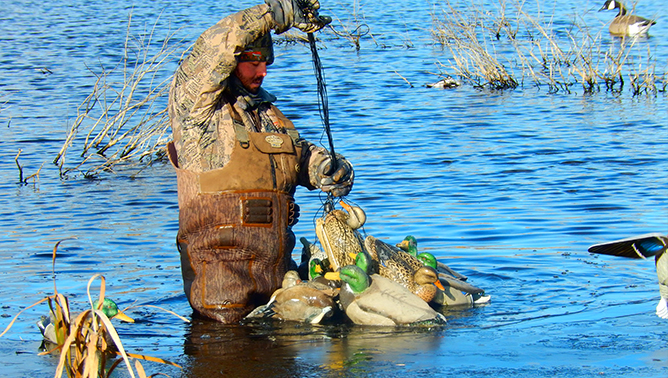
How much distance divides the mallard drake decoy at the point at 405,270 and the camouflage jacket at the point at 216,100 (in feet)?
2.04

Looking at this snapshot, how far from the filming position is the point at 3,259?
7.81m

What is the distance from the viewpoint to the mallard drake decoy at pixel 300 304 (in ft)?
20.1

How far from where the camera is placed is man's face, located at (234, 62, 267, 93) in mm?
6156

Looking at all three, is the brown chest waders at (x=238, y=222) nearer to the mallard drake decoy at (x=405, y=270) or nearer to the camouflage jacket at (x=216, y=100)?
the camouflage jacket at (x=216, y=100)

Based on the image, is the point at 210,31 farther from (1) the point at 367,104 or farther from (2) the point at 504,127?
(1) the point at 367,104

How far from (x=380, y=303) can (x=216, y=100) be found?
5.46 ft

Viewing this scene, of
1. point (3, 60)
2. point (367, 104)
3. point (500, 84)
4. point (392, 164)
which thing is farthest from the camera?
point (3, 60)

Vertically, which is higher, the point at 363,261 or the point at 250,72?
the point at 250,72

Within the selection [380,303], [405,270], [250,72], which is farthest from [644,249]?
[250,72]

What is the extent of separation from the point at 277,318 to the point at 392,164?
5.52 m

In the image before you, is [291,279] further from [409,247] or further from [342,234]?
[409,247]

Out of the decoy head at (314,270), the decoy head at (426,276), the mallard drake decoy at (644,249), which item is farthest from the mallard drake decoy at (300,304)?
the mallard drake decoy at (644,249)

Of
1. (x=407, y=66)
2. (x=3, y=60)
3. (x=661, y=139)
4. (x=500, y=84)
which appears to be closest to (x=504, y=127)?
(x=661, y=139)

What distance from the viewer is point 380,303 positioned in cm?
598
